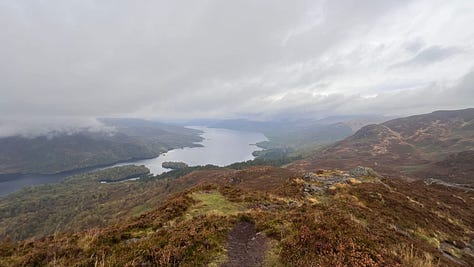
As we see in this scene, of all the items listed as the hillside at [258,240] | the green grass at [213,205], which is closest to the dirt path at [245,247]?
the hillside at [258,240]

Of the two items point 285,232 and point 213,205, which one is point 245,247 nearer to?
point 285,232

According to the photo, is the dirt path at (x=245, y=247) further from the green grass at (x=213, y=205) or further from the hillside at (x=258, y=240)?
the green grass at (x=213, y=205)

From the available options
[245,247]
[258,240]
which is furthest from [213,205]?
[245,247]

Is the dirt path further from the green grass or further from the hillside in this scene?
the green grass

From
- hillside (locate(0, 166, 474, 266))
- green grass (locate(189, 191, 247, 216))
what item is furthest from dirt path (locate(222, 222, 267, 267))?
green grass (locate(189, 191, 247, 216))

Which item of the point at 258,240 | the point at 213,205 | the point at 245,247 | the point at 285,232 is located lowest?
the point at 213,205
